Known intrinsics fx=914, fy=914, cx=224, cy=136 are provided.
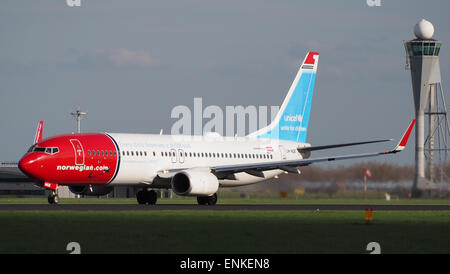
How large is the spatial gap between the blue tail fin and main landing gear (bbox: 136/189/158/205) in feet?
34.1

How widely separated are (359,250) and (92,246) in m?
7.47

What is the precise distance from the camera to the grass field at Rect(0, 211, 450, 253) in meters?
25.7

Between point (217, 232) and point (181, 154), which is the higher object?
point (181, 154)

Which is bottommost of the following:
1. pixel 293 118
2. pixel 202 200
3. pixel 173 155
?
pixel 202 200

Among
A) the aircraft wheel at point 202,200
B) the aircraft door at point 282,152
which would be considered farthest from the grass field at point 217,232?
the aircraft door at point 282,152

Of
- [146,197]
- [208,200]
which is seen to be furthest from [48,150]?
[208,200]

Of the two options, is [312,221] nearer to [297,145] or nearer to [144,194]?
[144,194]

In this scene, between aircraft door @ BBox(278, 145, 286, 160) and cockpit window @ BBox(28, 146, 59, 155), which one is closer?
cockpit window @ BBox(28, 146, 59, 155)

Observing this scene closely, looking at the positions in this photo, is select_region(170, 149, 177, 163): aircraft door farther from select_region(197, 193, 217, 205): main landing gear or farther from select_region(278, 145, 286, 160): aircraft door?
select_region(278, 145, 286, 160): aircraft door

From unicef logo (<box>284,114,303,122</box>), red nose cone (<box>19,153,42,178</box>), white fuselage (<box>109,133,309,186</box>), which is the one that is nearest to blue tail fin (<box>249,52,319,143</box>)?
unicef logo (<box>284,114,303,122</box>)

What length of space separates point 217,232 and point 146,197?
28.7 meters

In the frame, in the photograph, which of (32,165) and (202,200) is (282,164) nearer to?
(202,200)

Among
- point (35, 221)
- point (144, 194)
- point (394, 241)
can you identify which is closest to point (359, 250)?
point (394, 241)

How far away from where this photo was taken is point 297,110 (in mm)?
68500
